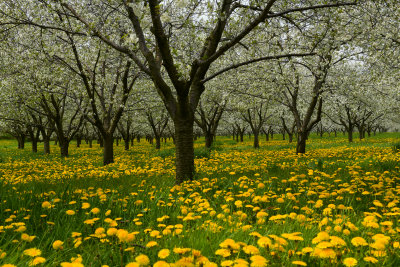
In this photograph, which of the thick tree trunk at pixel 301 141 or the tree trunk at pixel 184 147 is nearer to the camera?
the tree trunk at pixel 184 147

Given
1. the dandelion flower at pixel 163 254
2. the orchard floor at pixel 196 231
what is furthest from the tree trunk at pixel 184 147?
the dandelion flower at pixel 163 254

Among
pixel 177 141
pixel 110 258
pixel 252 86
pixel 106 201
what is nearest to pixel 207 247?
pixel 110 258

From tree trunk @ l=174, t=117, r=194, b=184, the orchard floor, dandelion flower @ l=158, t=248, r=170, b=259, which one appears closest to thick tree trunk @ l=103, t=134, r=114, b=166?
tree trunk @ l=174, t=117, r=194, b=184

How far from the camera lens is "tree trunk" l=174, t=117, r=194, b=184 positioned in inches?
247

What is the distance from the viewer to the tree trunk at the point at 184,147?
20.6 ft

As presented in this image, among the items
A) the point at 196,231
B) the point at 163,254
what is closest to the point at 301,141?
the point at 196,231

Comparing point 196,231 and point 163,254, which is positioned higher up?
point 163,254

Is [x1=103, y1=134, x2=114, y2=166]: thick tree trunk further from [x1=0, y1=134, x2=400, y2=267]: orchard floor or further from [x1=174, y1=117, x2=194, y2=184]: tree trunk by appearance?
[x1=0, y1=134, x2=400, y2=267]: orchard floor

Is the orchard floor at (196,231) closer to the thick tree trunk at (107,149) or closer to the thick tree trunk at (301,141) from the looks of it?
the thick tree trunk at (107,149)

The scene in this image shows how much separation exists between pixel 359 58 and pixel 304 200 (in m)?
8.97

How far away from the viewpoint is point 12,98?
15516 mm

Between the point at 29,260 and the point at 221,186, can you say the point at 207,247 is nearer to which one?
the point at 29,260

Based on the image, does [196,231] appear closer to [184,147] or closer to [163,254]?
[163,254]

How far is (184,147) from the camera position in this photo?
6.37m
